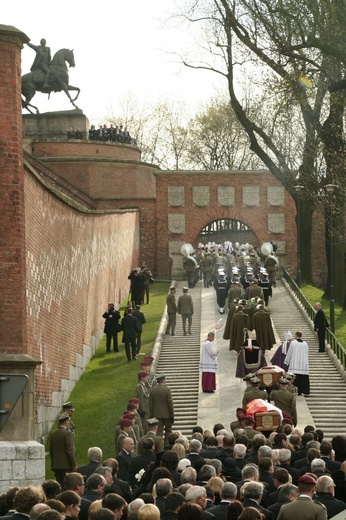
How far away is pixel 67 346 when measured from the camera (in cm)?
2825

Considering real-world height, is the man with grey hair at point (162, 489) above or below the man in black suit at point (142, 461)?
above

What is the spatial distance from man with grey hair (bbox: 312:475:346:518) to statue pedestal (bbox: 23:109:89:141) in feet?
148

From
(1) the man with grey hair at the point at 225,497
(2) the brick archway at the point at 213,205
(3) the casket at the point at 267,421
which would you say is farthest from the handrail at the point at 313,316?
(1) the man with grey hair at the point at 225,497

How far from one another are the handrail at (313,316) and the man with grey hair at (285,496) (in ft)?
59.8

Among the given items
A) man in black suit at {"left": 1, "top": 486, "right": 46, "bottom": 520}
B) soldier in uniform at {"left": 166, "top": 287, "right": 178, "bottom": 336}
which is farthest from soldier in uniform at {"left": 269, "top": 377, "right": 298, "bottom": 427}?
man in black suit at {"left": 1, "top": 486, "right": 46, "bottom": 520}

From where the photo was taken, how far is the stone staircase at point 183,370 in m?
27.4

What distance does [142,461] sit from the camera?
16.1 meters

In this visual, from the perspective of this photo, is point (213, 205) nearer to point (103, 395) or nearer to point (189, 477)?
point (103, 395)

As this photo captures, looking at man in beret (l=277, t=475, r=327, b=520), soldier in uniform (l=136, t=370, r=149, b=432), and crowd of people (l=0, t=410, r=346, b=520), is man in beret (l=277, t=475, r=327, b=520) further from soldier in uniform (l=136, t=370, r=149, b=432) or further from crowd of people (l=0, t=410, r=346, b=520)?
soldier in uniform (l=136, t=370, r=149, b=432)

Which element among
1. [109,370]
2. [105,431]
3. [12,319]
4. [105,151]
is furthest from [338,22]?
[105,151]

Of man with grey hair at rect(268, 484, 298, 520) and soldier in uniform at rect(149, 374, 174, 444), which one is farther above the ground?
man with grey hair at rect(268, 484, 298, 520)

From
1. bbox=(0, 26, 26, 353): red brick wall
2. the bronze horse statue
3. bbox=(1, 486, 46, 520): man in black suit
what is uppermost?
the bronze horse statue

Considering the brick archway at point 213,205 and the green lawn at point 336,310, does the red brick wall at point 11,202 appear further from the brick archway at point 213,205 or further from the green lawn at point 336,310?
the brick archway at point 213,205

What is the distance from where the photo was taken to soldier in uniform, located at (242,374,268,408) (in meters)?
22.8
